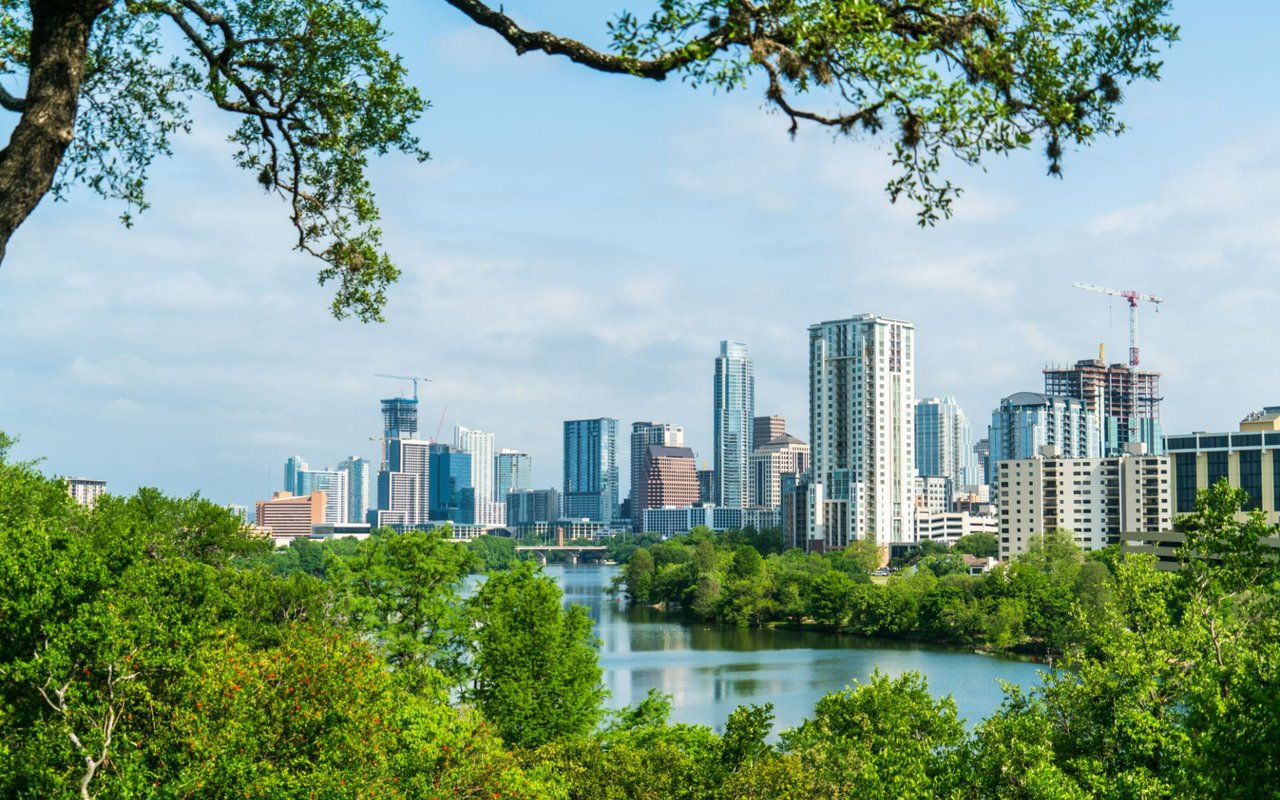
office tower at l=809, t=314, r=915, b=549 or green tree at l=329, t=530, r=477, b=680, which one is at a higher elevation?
office tower at l=809, t=314, r=915, b=549

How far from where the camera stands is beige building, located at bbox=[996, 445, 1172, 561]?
76.2 metres

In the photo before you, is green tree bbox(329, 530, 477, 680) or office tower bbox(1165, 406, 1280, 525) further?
office tower bbox(1165, 406, 1280, 525)

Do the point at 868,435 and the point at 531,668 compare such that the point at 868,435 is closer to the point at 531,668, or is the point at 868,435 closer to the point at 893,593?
the point at 893,593

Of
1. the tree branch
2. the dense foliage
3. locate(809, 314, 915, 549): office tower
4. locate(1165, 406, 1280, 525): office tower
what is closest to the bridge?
locate(809, 314, 915, 549): office tower

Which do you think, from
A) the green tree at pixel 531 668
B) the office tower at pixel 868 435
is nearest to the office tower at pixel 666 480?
the office tower at pixel 868 435

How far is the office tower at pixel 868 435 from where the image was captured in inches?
3580

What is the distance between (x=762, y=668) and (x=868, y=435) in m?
54.0

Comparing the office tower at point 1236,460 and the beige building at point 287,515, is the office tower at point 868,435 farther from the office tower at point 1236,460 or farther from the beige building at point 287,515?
the beige building at point 287,515

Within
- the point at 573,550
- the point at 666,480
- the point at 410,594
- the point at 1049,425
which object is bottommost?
the point at 573,550

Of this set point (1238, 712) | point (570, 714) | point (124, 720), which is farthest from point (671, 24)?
point (570, 714)

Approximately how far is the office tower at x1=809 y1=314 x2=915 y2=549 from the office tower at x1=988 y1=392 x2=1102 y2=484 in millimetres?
41442

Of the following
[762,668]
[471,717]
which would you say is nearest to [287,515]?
[762,668]

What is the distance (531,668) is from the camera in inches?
726

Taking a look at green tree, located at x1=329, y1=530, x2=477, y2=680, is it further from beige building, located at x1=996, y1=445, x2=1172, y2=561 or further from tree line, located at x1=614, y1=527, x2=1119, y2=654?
beige building, located at x1=996, y1=445, x2=1172, y2=561
